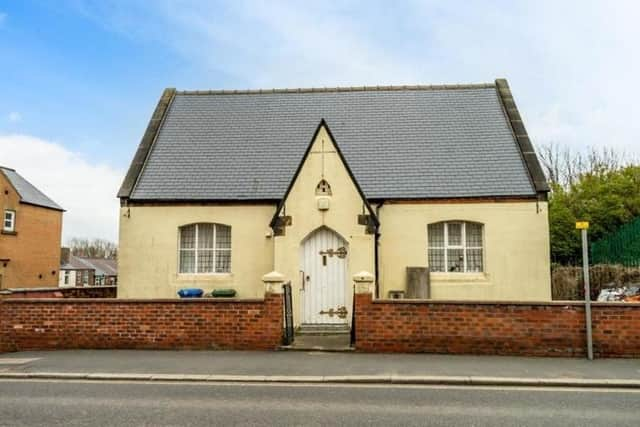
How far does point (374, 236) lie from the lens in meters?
14.9

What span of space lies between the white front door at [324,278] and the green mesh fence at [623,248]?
33.6ft

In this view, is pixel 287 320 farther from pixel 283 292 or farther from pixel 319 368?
pixel 319 368

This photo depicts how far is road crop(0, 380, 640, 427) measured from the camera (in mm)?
6797

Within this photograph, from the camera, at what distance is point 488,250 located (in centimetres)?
1570

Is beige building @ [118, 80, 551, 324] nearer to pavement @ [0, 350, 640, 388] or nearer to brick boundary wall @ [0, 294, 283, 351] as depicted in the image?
brick boundary wall @ [0, 294, 283, 351]

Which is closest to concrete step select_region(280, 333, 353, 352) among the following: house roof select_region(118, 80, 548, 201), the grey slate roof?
house roof select_region(118, 80, 548, 201)

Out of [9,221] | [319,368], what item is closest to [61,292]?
[319,368]

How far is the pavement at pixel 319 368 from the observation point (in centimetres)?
912

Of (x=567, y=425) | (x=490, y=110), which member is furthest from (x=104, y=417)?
(x=490, y=110)

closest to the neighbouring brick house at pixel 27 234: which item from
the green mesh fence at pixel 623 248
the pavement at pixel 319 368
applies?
the pavement at pixel 319 368

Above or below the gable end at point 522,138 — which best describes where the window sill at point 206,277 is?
below

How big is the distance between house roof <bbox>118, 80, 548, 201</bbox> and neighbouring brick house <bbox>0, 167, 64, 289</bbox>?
21172 millimetres

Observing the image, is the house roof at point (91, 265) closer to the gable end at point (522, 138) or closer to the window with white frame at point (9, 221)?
the window with white frame at point (9, 221)

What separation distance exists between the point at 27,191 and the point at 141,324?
3229 cm
